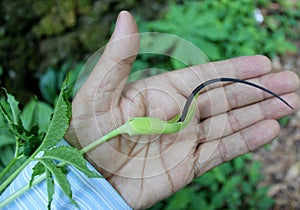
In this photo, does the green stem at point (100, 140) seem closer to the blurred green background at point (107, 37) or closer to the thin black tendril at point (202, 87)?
the thin black tendril at point (202, 87)

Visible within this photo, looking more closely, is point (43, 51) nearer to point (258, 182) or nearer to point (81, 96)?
point (81, 96)

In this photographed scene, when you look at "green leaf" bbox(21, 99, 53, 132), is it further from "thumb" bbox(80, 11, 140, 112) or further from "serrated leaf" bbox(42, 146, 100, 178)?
"serrated leaf" bbox(42, 146, 100, 178)

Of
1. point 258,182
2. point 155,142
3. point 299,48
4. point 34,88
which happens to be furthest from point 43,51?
point 299,48

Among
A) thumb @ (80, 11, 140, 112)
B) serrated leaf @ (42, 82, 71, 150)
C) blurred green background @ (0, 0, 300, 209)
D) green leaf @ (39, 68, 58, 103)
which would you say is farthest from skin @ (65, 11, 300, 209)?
green leaf @ (39, 68, 58, 103)

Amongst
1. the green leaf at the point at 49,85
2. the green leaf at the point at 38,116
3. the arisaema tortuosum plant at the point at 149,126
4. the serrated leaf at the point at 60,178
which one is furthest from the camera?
the green leaf at the point at 49,85

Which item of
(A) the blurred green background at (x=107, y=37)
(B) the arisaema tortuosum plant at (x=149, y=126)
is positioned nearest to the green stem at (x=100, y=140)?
(B) the arisaema tortuosum plant at (x=149, y=126)

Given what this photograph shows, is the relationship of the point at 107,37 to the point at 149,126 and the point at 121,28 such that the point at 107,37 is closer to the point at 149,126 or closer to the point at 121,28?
the point at 121,28
